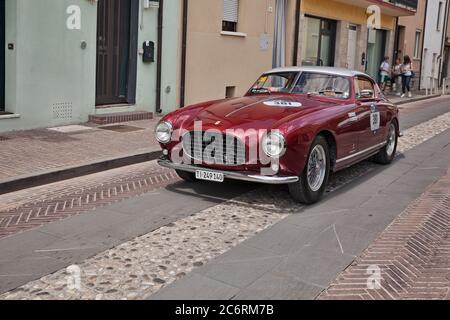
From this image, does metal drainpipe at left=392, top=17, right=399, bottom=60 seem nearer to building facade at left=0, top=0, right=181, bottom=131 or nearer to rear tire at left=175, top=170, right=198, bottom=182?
building facade at left=0, top=0, right=181, bottom=131

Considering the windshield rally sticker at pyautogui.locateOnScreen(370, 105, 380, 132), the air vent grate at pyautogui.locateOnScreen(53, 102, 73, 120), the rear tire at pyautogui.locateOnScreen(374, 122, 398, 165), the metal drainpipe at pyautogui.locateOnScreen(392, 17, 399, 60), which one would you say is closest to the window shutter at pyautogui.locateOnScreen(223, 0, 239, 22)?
the air vent grate at pyautogui.locateOnScreen(53, 102, 73, 120)

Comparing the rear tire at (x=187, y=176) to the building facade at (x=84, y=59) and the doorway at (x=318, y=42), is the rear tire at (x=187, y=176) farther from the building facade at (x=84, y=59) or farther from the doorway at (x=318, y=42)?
the doorway at (x=318, y=42)

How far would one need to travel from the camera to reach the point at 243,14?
15.3 metres

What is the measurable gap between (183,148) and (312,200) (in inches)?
59.7

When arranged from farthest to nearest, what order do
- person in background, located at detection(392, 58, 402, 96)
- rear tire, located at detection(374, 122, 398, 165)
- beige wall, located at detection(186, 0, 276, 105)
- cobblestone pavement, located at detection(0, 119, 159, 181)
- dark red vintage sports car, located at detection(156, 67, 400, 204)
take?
person in background, located at detection(392, 58, 402, 96)
beige wall, located at detection(186, 0, 276, 105)
rear tire, located at detection(374, 122, 398, 165)
cobblestone pavement, located at detection(0, 119, 159, 181)
dark red vintage sports car, located at detection(156, 67, 400, 204)

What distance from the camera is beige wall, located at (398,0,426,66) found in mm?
27344

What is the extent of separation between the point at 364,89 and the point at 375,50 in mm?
19035

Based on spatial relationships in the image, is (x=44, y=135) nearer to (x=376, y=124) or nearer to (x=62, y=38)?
(x=62, y=38)

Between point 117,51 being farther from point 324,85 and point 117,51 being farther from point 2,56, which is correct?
point 324,85

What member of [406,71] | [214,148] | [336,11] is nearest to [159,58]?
[214,148]

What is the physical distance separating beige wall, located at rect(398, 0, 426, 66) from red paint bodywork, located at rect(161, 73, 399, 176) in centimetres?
2127

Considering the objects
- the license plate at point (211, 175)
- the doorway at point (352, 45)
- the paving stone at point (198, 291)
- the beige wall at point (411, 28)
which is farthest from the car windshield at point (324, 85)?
the beige wall at point (411, 28)

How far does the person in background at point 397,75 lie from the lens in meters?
23.6
